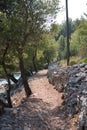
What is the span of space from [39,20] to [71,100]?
810 centimetres

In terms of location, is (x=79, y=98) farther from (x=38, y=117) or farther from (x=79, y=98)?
(x=38, y=117)

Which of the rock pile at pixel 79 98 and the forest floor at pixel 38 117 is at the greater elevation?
the rock pile at pixel 79 98

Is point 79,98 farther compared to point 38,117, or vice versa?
point 38,117

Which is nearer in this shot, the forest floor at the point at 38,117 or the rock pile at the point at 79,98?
the rock pile at the point at 79,98

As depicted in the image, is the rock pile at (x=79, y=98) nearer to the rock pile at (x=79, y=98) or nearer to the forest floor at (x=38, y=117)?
the rock pile at (x=79, y=98)

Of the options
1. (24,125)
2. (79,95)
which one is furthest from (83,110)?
(24,125)

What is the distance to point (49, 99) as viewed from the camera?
2108 cm

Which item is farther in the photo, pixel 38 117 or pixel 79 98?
pixel 38 117

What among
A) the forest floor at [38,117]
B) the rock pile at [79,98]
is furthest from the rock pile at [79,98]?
the forest floor at [38,117]

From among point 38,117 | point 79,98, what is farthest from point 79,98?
point 38,117

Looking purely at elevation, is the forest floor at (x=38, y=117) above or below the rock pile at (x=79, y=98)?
below

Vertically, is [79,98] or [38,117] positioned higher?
[79,98]

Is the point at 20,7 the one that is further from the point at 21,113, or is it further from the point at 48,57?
the point at 48,57

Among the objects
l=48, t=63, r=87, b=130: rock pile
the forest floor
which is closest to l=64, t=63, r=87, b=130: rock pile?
l=48, t=63, r=87, b=130: rock pile
